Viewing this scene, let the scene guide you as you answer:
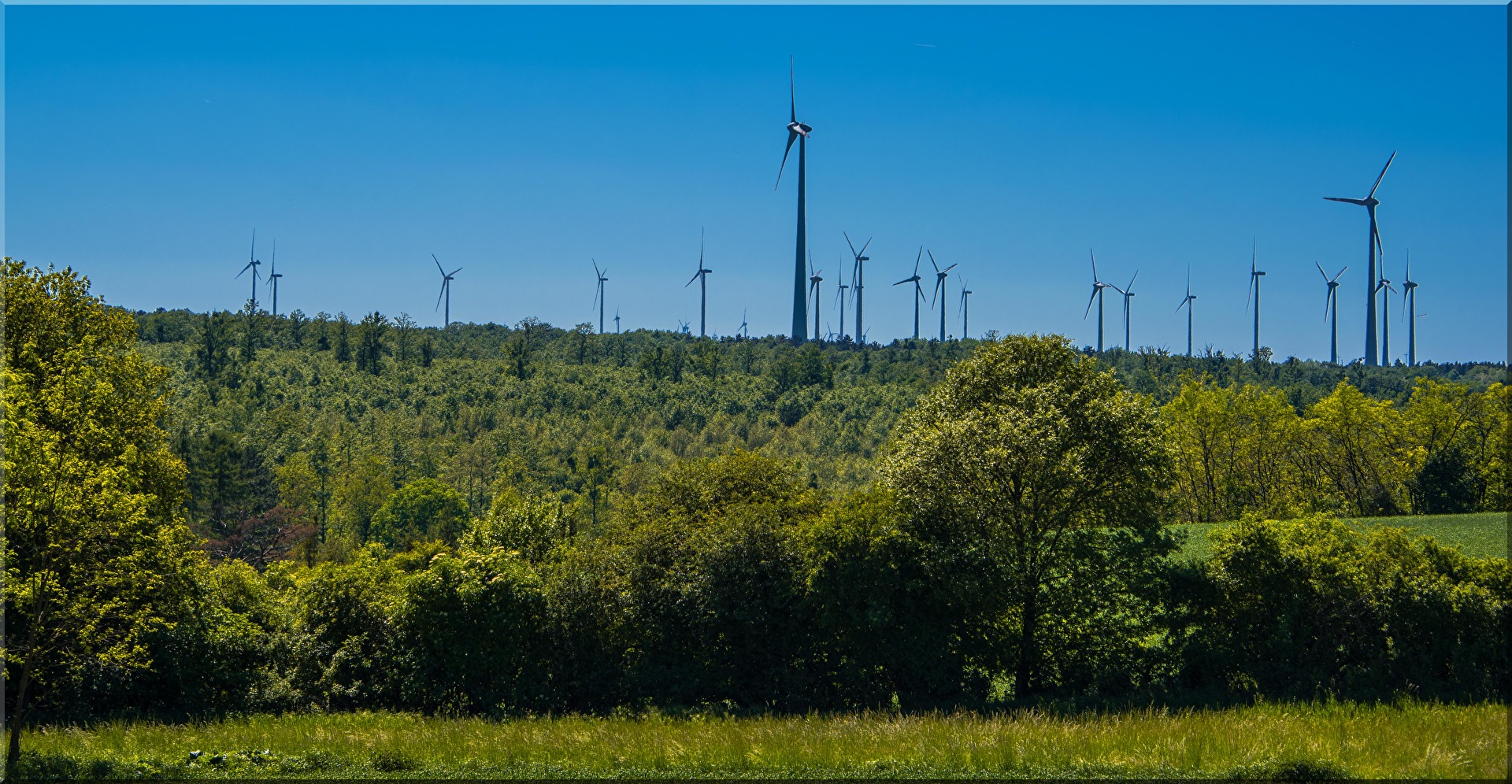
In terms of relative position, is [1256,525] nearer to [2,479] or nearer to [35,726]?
[2,479]

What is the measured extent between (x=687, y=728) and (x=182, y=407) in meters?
123

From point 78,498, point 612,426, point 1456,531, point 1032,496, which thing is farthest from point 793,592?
point 612,426

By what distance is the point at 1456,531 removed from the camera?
49.4 metres

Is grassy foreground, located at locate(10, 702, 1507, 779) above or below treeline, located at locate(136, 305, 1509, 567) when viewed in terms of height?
below

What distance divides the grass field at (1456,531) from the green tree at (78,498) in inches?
1383

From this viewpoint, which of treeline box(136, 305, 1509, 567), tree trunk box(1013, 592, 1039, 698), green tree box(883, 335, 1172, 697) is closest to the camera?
green tree box(883, 335, 1172, 697)

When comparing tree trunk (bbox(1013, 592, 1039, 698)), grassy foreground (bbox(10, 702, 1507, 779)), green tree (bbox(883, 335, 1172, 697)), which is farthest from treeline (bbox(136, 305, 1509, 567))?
grassy foreground (bbox(10, 702, 1507, 779))

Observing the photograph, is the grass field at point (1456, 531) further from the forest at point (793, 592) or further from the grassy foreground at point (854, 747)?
the grassy foreground at point (854, 747)

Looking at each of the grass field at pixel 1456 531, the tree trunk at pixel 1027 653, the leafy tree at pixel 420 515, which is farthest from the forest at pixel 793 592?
the leafy tree at pixel 420 515

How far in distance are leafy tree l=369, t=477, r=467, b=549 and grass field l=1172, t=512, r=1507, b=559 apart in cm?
7241

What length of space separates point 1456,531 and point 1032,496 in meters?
31.6

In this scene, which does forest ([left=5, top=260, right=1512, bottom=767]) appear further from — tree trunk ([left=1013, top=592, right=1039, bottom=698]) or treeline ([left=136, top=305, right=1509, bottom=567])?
treeline ([left=136, top=305, right=1509, bottom=567])

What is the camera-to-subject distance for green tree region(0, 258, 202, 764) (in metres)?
21.0

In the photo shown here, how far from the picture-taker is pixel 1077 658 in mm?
29859
